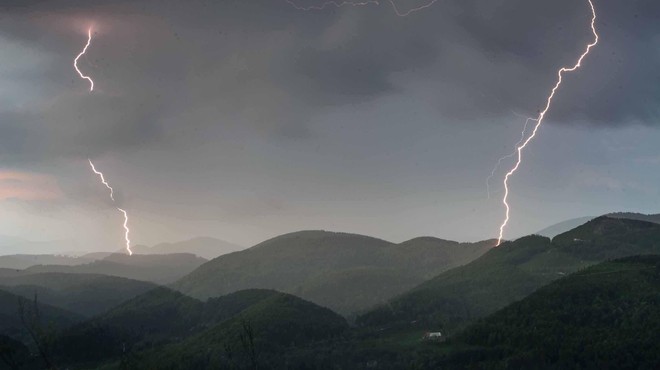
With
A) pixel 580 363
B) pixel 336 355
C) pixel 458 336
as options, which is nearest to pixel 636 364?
pixel 580 363

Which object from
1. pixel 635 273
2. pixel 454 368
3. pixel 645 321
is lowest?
pixel 454 368

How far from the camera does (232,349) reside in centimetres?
19312

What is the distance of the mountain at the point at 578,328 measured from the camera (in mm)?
139875

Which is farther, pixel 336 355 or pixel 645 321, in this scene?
pixel 336 355

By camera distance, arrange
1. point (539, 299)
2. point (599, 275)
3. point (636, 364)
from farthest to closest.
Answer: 1. point (599, 275)
2. point (539, 299)
3. point (636, 364)

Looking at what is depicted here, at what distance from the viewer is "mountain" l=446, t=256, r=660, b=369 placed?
459ft

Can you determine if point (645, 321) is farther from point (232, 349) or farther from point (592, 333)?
point (232, 349)

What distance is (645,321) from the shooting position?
150m

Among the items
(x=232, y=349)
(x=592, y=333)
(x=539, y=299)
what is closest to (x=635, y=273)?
(x=539, y=299)

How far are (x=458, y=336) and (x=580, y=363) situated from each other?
1929 inches

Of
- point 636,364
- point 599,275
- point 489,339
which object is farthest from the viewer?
point 599,275

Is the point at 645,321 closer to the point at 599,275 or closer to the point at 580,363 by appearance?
the point at 580,363

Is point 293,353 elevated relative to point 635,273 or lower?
lower

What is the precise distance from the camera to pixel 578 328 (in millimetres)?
159375
